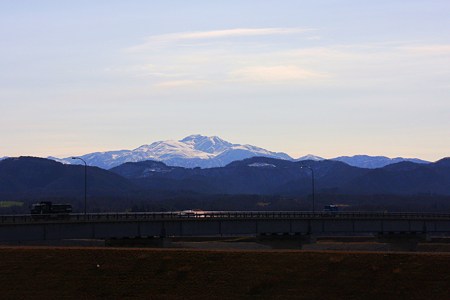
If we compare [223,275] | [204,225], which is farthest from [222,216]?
[223,275]

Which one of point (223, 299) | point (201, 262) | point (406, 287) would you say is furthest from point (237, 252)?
point (406, 287)

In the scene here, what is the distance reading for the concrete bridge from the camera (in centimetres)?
11756

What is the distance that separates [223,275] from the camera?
254 feet

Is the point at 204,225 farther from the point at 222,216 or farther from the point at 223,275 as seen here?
the point at 223,275

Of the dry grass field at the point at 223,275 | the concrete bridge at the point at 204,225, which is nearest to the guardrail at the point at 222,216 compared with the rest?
the concrete bridge at the point at 204,225

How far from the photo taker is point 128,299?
241 feet

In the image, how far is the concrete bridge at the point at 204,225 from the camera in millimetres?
117562

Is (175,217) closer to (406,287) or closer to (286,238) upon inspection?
(286,238)

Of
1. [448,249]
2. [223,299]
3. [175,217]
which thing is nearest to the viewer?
[223,299]

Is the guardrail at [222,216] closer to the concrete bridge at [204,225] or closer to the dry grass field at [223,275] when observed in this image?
the concrete bridge at [204,225]

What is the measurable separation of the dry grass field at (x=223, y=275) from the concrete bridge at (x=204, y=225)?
3236cm

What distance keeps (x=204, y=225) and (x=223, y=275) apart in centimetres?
6306

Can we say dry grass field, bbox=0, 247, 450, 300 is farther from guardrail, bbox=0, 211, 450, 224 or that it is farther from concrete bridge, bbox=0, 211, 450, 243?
guardrail, bbox=0, 211, 450, 224

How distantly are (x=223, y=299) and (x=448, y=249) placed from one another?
95060mm
